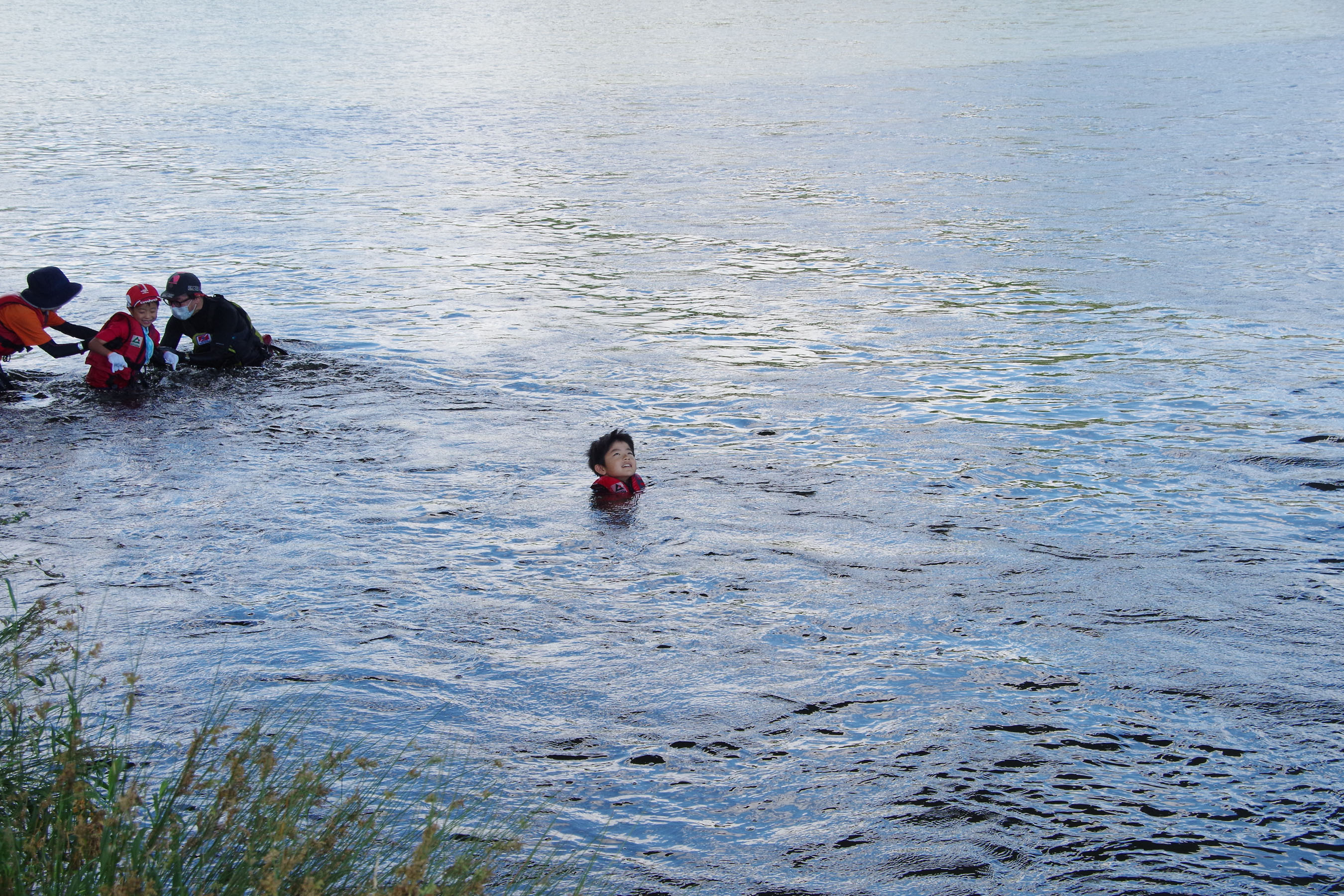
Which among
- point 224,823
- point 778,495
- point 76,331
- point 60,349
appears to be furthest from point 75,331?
point 224,823

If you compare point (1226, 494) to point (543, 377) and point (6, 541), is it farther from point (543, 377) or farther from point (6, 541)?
point (6, 541)

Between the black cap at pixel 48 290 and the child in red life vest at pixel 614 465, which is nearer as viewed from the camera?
the child in red life vest at pixel 614 465

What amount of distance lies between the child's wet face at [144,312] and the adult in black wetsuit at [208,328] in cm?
18

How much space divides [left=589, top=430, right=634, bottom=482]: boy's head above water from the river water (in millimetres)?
261

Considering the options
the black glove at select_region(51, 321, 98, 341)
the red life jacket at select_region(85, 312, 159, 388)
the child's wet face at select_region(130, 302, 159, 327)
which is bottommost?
the red life jacket at select_region(85, 312, 159, 388)

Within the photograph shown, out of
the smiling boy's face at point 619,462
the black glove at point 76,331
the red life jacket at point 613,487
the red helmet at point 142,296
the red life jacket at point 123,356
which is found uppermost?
the red helmet at point 142,296

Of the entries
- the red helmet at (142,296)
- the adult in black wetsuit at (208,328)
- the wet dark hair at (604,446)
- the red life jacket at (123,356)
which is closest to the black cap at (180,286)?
the adult in black wetsuit at (208,328)

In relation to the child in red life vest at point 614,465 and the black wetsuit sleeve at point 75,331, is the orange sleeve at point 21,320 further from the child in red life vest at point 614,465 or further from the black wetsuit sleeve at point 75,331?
the child in red life vest at point 614,465

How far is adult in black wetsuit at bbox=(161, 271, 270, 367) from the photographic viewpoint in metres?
10.8

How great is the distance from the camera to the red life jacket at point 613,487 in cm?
801

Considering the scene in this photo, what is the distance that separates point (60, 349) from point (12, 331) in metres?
0.39

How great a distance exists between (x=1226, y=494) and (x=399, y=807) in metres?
5.79

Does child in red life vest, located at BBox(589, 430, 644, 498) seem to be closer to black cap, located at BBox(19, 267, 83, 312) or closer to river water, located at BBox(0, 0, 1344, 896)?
river water, located at BBox(0, 0, 1344, 896)

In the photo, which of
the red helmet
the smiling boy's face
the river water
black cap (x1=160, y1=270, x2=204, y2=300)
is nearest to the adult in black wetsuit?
black cap (x1=160, y1=270, x2=204, y2=300)
